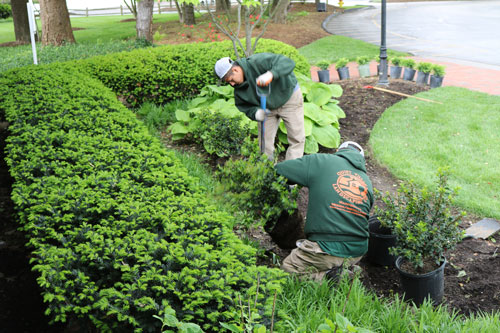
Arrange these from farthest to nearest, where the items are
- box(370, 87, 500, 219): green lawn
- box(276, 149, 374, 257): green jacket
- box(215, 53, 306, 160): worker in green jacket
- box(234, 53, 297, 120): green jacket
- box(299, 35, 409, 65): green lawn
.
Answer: box(299, 35, 409, 65): green lawn, box(370, 87, 500, 219): green lawn, box(234, 53, 297, 120): green jacket, box(215, 53, 306, 160): worker in green jacket, box(276, 149, 374, 257): green jacket

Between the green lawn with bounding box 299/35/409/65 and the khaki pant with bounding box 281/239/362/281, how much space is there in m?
11.1

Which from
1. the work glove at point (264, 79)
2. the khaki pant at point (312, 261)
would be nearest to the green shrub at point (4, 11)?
the work glove at point (264, 79)

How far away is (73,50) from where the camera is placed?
1208cm

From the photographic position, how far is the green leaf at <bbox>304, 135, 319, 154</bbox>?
21.1ft

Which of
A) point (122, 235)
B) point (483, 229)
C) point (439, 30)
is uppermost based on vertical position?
point (439, 30)

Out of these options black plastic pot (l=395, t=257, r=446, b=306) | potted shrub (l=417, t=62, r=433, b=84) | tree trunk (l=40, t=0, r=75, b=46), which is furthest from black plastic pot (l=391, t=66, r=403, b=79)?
tree trunk (l=40, t=0, r=75, b=46)

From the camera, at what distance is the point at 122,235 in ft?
8.74

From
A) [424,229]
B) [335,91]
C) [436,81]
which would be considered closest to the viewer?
[424,229]

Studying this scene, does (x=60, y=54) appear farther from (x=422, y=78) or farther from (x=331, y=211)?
(x=331, y=211)

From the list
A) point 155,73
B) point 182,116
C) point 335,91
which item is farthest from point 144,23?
point 182,116

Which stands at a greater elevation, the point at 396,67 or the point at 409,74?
the point at 396,67

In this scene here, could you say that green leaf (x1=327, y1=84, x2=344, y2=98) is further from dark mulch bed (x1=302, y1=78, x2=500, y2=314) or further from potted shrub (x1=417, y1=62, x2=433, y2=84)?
potted shrub (x1=417, y1=62, x2=433, y2=84)

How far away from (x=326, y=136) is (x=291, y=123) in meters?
1.19

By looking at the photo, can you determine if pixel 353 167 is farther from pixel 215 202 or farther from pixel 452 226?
pixel 215 202
